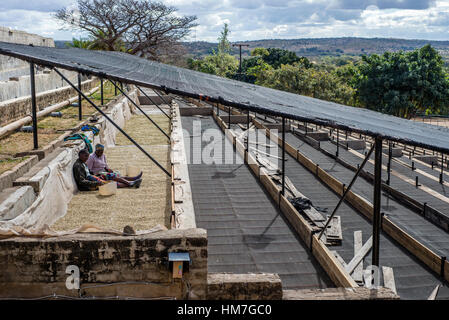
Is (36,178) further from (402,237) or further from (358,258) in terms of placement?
(402,237)

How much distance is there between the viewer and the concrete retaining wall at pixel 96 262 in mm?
4891

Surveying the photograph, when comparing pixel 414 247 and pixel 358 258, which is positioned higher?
pixel 358 258

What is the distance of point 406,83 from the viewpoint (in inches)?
1425

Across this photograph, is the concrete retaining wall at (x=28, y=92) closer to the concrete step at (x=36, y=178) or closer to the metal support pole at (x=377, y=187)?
the concrete step at (x=36, y=178)

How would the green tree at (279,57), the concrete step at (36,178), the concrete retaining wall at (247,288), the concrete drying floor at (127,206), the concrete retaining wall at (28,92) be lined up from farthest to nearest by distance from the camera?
the green tree at (279,57), the concrete retaining wall at (28,92), the concrete drying floor at (127,206), the concrete step at (36,178), the concrete retaining wall at (247,288)

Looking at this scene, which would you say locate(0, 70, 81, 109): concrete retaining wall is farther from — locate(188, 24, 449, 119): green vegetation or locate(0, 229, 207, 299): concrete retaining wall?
locate(188, 24, 449, 119): green vegetation

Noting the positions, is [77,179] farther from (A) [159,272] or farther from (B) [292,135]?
(B) [292,135]

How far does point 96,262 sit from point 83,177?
6.21m

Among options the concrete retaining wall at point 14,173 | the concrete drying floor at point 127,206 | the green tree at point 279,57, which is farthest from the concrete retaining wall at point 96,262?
the green tree at point 279,57

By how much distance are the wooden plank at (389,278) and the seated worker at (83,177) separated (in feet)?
21.2

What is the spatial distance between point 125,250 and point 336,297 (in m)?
2.34

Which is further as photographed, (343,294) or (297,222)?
(297,222)

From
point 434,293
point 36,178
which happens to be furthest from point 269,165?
point 36,178

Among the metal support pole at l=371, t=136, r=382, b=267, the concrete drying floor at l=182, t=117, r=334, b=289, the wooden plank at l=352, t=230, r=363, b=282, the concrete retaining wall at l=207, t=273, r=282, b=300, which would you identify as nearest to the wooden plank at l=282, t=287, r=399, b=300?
the concrete retaining wall at l=207, t=273, r=282, b=300
